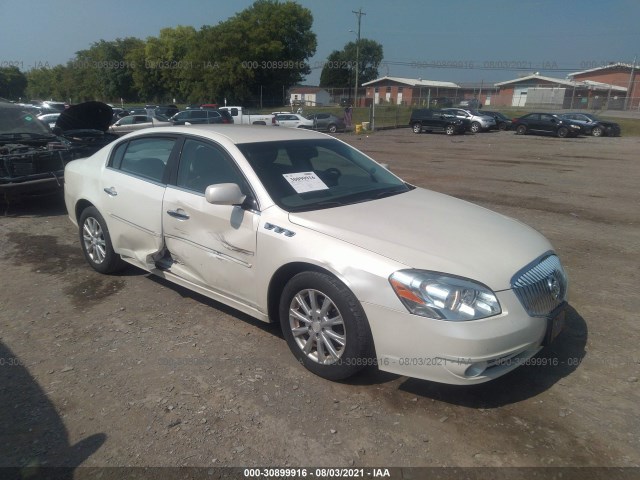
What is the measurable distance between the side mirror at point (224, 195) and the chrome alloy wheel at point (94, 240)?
81.0 inches

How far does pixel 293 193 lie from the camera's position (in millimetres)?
3695

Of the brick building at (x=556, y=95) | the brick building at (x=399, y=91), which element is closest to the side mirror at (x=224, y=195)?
the brick building at (x=556, y=95)

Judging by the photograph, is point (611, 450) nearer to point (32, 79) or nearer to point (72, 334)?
point (72, 334)

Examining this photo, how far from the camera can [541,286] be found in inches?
123

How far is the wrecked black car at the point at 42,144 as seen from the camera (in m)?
7.26

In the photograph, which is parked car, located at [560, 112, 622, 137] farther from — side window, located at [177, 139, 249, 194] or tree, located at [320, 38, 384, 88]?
tree, located at [320, 38, 384, 88]

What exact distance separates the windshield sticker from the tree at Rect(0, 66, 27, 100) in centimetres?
9201

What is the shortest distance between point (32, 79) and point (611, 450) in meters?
120

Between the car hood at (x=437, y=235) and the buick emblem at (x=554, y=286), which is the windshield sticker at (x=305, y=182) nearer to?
the car hood at (x=437, y=235)

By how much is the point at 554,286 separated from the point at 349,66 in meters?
98.8

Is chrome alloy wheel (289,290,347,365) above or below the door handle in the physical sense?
below

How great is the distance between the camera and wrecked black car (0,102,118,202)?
7.26m

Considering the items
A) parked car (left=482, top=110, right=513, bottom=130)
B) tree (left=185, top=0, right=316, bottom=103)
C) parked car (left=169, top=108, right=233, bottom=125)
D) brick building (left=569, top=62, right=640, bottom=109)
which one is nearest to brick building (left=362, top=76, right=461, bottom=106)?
tree (left=185, top=0, right=316, bottom=103)

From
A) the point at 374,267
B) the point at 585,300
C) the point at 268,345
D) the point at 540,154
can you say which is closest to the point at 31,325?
the point at 268,345
